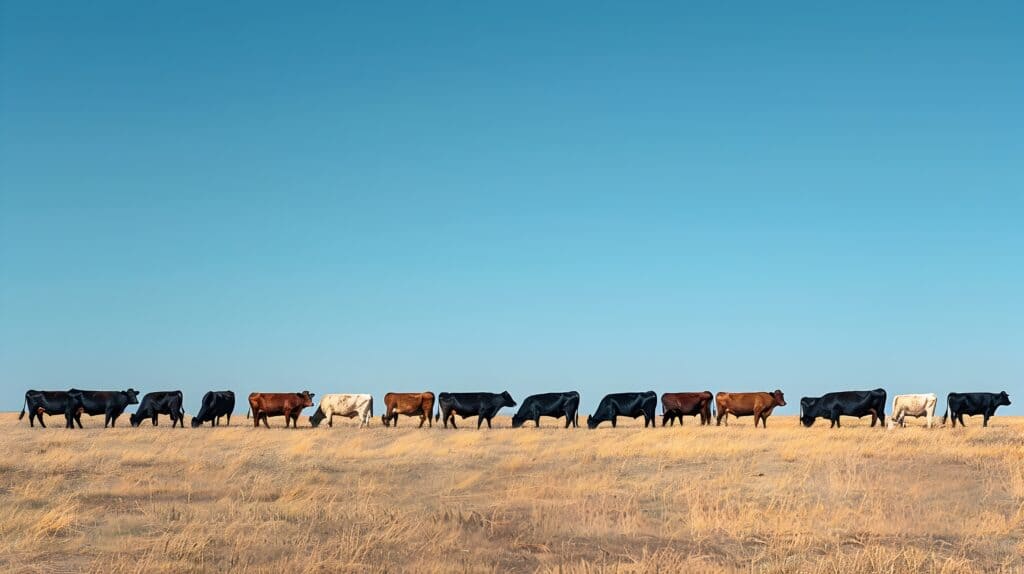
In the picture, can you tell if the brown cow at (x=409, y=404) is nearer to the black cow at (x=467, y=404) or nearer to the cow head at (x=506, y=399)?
the black cow at (x=467, y=404)

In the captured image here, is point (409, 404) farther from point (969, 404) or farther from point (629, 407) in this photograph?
point (969, 404)

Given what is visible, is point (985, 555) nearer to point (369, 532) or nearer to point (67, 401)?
point (369, 532)

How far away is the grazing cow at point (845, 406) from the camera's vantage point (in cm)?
3797

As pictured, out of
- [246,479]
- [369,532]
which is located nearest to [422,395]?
[246,479]

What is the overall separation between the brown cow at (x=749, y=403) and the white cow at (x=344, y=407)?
14.9 meters

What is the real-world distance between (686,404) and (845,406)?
6455mm

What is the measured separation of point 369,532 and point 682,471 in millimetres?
8191

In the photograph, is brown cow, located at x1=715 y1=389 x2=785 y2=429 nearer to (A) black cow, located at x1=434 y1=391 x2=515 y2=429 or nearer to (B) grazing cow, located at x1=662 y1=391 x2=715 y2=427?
(B) grazing cow, located at x1=662 y1=391 x2=715 y2=427

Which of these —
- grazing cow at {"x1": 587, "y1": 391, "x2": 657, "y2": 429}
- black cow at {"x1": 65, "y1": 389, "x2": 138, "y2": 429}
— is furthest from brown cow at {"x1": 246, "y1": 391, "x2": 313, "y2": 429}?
grazing cow at {"x1": 587, "y1": 391, "x2": 657, "y2": 429}

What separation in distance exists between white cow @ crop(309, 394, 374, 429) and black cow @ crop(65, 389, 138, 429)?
25.2 feet

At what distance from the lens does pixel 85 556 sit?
10172mm

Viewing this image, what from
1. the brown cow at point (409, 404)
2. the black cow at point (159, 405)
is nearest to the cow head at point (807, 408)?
the brown cow at point (409, 404)

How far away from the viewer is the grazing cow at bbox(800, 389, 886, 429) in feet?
125

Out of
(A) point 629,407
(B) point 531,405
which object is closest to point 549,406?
(B) point 531,405
